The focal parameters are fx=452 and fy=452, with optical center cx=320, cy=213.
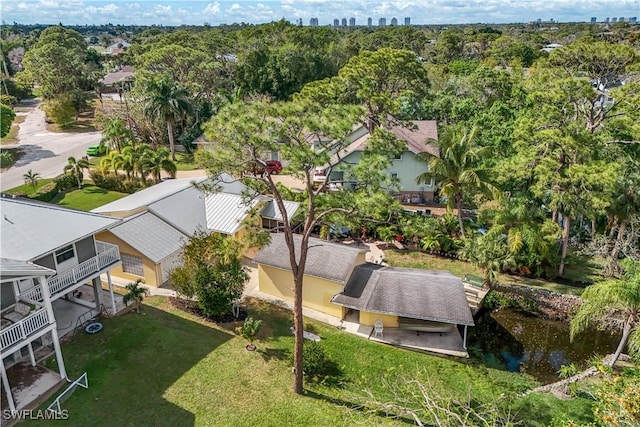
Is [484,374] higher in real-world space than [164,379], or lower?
lower

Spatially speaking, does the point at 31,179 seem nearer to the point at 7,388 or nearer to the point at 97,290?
the point at 97,290

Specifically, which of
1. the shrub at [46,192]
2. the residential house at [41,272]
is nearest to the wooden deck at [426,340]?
the residential house at [41,272]

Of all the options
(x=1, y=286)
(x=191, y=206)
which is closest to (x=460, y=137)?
(x=191, y=206)

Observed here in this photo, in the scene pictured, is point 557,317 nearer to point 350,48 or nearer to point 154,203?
point 154,203

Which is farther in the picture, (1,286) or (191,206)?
(191,206)

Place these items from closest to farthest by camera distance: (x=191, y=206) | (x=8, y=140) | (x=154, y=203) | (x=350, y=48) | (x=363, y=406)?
(x=363, y=406), (x=154, y=203), (x=191, y=206), (x=8, y=140), (x=350, y=48)

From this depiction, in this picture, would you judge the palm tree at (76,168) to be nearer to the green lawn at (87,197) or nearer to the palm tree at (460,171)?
the green lawn at (87,197)
